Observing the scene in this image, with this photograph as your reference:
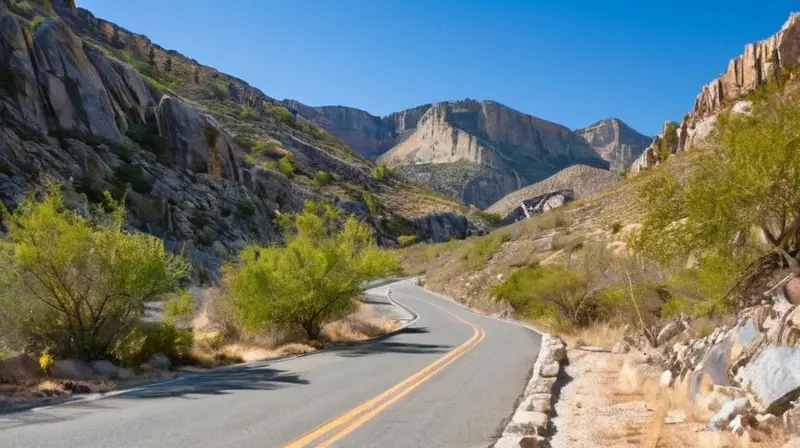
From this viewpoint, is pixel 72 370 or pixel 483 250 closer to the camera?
pixel 72 370

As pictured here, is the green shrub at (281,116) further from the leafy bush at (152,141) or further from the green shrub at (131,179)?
the green shrub at (131,179)

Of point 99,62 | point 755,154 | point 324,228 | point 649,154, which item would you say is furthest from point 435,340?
point 649,154

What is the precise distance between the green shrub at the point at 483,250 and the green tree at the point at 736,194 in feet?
164

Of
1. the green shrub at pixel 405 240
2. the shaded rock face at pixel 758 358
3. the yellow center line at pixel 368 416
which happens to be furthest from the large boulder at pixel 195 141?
the shaded rock face at pixel 758 358

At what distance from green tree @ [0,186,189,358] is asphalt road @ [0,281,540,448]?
8.20 feet

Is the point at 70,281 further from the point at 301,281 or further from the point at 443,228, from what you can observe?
the point at 443,228

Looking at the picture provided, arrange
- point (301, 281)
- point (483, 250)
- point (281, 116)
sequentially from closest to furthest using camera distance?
point (301, 281) → point (483, 250) → point (281, 116)

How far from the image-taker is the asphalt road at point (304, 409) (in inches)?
275

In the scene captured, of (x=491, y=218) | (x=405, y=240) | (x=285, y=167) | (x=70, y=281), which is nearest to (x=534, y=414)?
→ (x=70, y=281)

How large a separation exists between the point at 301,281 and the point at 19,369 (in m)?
10.7

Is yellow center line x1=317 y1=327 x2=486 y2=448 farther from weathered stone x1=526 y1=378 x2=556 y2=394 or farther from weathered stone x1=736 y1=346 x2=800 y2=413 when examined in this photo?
weathered stone x1=736 y1=346 x2=800 y2=413

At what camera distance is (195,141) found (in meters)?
51.6

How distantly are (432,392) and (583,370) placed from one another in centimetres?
531

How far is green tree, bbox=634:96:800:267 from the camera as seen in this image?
979 centimetres
